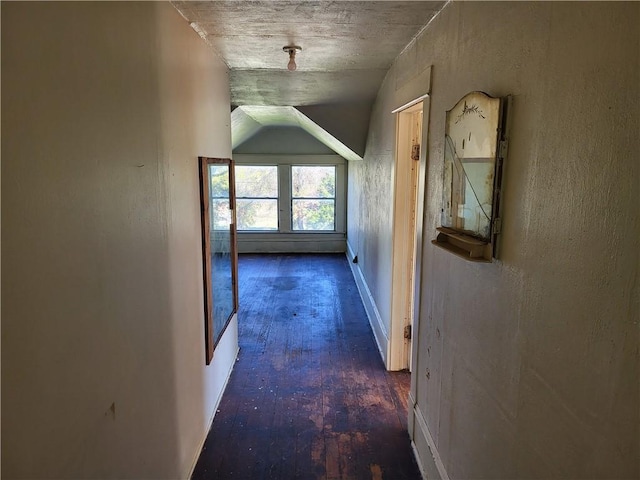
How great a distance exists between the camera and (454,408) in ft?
5.70

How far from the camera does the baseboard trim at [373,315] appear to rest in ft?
11.0

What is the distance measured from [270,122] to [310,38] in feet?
12.8

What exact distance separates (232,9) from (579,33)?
1.42m

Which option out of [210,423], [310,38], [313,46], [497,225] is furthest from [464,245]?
[210,423]

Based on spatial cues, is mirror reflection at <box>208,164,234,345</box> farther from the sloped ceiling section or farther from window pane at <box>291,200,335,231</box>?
window pane at <box>291,200,335,231</box>

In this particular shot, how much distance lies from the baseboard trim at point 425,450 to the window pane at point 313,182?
5.19 m

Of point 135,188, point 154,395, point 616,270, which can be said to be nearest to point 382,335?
point 154,395

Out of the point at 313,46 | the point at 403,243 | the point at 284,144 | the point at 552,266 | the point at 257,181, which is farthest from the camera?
the point at 257,181

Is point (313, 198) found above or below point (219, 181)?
below

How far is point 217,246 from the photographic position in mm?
2641

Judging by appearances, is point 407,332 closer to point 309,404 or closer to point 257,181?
point 309,404

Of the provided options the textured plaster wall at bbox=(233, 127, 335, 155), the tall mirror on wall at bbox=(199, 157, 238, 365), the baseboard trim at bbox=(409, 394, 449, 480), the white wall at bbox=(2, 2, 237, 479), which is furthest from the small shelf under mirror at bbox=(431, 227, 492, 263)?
the textured plaster wall at bbox=(233, 127, 335, 155)

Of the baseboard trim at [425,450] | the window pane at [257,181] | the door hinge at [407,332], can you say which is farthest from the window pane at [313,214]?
the baseboard trim at [425,450]

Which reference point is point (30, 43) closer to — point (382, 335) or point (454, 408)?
point (454, 408)
